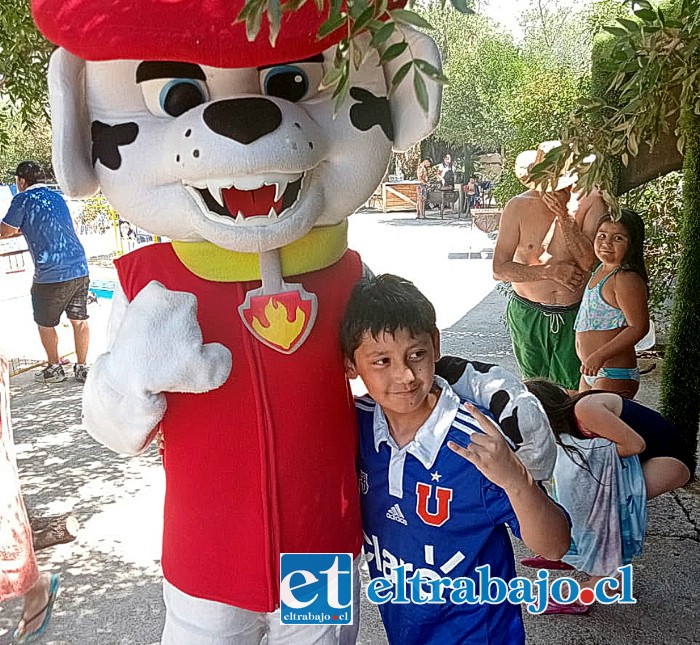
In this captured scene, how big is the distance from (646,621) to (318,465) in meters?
1.80

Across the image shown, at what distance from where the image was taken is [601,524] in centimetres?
272

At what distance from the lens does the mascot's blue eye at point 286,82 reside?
1.70 metres

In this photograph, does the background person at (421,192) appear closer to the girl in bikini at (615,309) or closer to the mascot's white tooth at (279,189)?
the girl in bikini at (615,309)

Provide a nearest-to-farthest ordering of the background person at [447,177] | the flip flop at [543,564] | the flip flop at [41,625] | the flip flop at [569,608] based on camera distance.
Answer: the flip flop at [41,625] → the flip flop at [569,608] → the flip flop at [543,564] → the background person at [447,177]

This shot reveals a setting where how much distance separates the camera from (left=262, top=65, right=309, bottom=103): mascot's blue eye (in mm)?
1700

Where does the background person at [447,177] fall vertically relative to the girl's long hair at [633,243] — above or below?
below

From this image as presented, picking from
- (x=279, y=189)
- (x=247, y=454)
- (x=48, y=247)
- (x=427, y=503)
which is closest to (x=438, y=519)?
(x=427, y=503)

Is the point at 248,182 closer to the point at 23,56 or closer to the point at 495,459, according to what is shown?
the point at 495,459

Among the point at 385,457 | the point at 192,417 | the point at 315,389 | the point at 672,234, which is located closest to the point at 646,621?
the point at 385,457

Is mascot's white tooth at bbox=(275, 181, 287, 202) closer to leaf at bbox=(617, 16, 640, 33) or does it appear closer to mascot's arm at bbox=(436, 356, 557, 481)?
mascot's arm at bbox=(436, 356, 557, 481)

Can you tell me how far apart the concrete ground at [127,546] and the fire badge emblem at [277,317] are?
159cm

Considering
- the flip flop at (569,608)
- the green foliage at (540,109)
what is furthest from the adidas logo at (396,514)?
the green foliage at (540,109)

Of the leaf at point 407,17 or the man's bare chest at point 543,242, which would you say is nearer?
the leaf at point 407,17

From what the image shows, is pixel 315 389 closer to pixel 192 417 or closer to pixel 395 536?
pixel 192 417
